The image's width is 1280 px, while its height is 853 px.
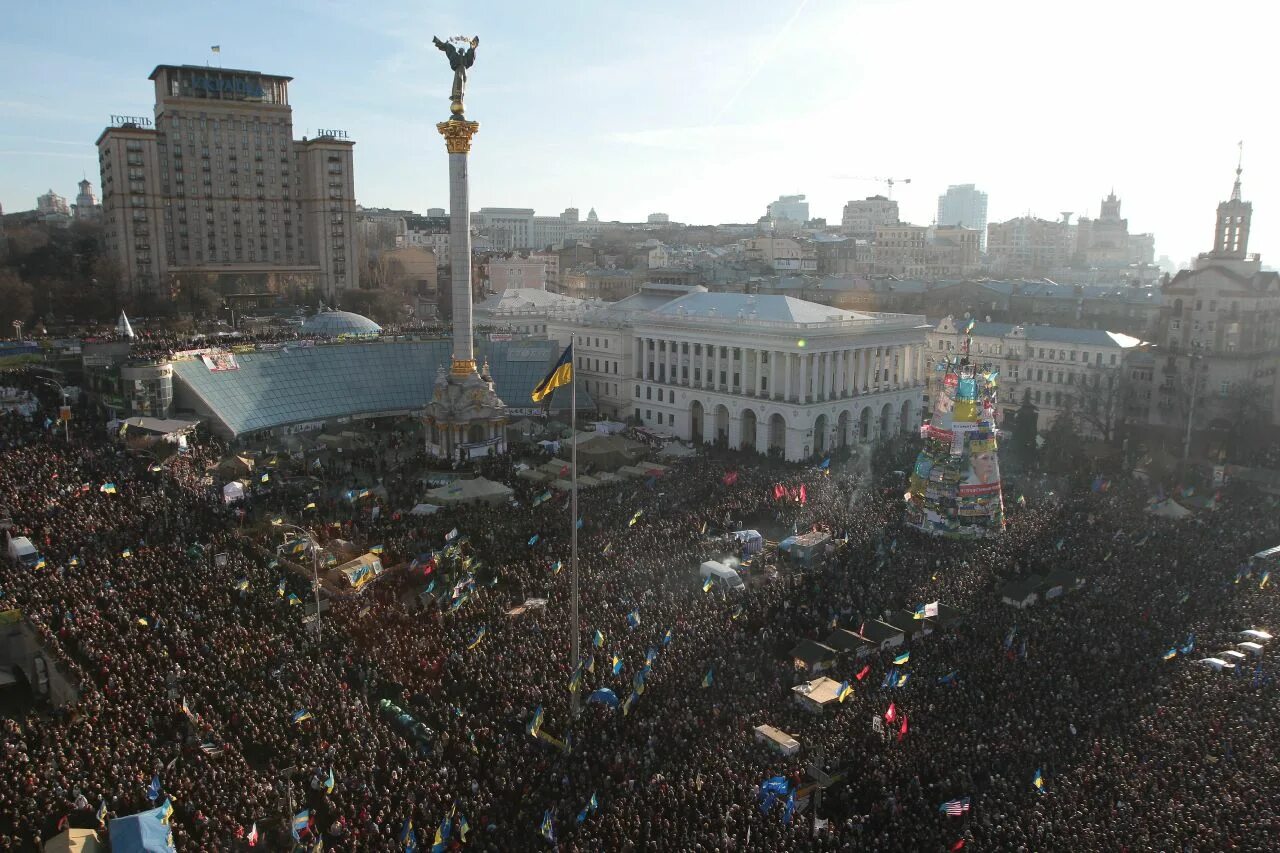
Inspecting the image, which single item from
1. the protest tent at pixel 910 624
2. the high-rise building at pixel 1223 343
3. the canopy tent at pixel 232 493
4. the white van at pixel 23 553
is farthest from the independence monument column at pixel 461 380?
the high-rise building at pixel 1223 343

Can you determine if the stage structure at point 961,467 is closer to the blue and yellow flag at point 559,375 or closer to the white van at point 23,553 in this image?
the blue and yellow flag at point 559,375

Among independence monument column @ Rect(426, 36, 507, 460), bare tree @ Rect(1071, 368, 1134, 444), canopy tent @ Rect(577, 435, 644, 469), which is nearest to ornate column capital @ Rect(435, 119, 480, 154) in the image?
independence monument column @ Rect(426, 36, 507, 460)

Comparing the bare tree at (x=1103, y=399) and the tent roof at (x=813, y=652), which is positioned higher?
the bare tree at (x=1103, y=399)

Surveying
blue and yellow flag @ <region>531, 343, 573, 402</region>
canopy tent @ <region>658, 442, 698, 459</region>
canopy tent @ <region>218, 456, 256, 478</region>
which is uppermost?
blue and yellow flag @ <region>531, 343, 573, 402</region>

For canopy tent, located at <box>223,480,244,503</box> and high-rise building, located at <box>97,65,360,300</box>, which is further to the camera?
high-rise building, located at <box>97,65,360,300</box>

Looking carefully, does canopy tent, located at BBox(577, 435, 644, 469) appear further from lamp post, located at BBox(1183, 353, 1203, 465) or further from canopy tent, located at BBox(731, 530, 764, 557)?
lamp post, located at BBox(1183, 353, 1203, 465)

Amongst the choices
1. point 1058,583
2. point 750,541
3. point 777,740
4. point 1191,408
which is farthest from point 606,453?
point 1191,408
